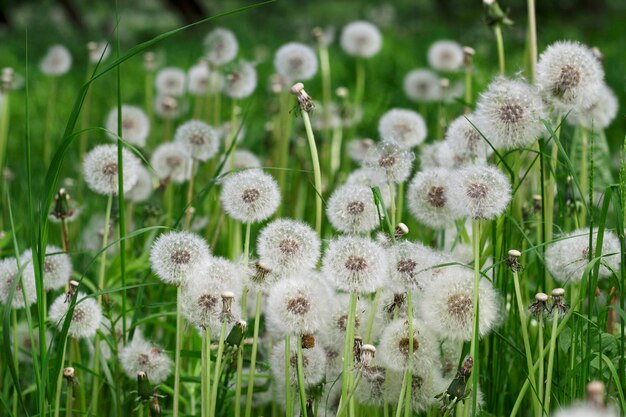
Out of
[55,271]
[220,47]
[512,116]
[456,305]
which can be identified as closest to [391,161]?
[512,116]

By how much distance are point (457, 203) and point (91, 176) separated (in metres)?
0.97

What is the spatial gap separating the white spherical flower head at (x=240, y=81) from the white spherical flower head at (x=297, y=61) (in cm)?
11

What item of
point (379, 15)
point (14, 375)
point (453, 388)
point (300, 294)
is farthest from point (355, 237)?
point (379, 15)

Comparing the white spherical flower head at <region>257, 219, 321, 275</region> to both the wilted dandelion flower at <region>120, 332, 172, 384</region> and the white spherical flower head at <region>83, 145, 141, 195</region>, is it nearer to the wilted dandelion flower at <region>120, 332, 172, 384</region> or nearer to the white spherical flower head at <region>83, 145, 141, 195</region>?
the wilted dandelion flower at <region>120, 332, 172, 384</region>

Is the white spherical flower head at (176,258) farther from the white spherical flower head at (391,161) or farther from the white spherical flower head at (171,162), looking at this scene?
the white spherical flower head at (171,162)

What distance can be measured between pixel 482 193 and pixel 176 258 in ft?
2.01

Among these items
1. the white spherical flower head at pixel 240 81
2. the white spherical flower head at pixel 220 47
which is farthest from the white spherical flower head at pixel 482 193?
the white spherical flower head at pixel 220 47

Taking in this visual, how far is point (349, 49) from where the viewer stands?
4066 millimetres

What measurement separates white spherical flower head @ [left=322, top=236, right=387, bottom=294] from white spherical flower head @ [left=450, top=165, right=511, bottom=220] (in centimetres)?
19

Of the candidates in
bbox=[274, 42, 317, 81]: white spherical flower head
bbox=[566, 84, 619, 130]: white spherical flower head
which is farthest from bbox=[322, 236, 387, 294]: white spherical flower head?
bbox=[274, 42, 317, 81]: white spherical flower head

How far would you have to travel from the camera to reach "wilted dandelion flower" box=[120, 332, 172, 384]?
202cm

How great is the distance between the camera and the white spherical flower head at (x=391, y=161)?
194 centimetres

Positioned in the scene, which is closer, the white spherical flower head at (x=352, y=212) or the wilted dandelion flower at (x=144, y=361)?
the white spherical flower head at (x=352, y=212)

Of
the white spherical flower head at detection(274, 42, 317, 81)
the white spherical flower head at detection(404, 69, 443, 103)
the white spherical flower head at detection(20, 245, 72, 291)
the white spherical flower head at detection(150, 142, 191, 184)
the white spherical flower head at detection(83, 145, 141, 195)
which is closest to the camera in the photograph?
the white spherical flower head at detection(20, 245, 72, 291)
